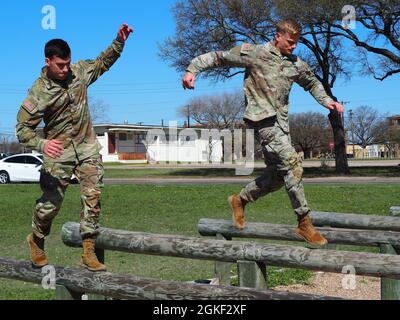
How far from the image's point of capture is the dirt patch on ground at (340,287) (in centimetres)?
700

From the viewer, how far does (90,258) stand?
5051 mm

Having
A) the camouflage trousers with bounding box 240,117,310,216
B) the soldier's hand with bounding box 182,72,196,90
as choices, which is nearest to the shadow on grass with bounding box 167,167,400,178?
the camouflage trousers with bounding box 240,117,310,216

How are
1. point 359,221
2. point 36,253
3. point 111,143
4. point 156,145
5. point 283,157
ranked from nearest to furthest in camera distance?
1. point 36,253
2. point 283,157
3. point 359,221
4. point 111,143
5. point 156,145

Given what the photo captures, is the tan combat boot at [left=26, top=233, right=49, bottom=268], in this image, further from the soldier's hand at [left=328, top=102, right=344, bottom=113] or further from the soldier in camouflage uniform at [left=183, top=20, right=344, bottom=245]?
the soldier's hand at [left=328, top=102, right=344, bottom=113]

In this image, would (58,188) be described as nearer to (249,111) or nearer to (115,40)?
(115,40)

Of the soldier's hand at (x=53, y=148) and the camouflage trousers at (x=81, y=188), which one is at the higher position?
the soldier's hand at (x=53, y=148)

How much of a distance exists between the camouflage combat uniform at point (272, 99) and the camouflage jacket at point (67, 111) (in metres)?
0.87

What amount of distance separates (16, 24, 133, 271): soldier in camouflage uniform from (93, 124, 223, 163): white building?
69.8 m

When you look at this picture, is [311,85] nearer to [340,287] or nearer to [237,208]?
[237,208]

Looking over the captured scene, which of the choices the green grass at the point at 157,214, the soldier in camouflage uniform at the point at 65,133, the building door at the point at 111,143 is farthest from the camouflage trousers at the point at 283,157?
the building door at the point at 111,143

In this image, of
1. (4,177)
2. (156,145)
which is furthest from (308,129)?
(4,177)

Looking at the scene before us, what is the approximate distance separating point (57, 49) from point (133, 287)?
1.94m

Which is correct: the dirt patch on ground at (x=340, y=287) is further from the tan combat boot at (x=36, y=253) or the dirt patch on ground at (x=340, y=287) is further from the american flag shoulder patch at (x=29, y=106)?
the american flag shoulder patch at (x=29, y=106)

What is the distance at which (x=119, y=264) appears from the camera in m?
8.51
